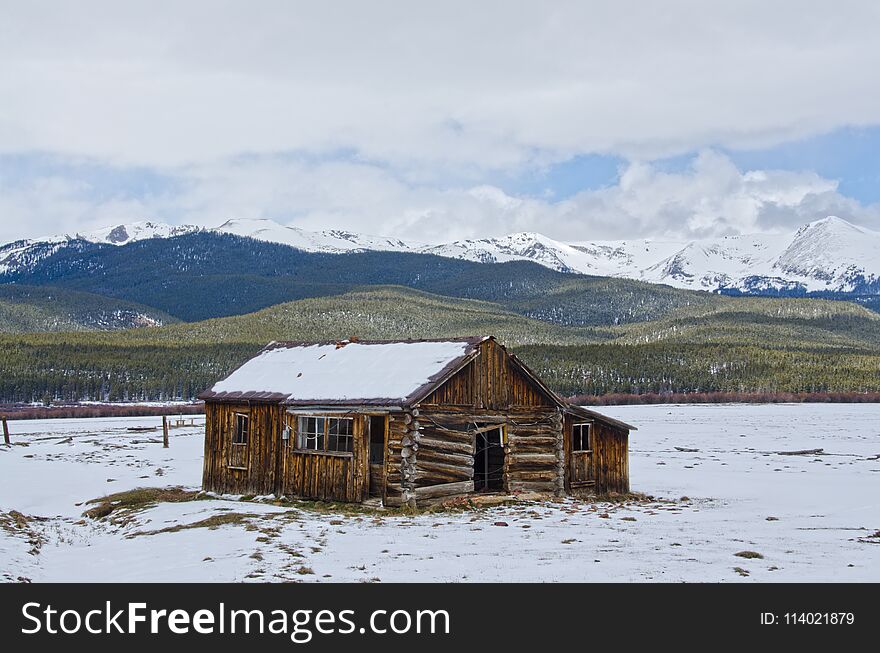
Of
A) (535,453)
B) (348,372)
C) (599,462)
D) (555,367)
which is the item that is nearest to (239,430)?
(348,372)

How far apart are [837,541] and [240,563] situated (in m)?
12.4

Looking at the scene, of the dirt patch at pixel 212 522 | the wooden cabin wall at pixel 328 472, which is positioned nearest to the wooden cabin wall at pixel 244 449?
the wooden cabin wall at pixel 328 472

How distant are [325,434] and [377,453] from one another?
1.67 meters

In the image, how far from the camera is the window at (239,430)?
30641 millimetres

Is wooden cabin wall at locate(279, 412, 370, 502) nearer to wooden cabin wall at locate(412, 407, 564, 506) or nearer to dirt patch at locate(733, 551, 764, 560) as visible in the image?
wooden cabin wall at locate(412, 407, 564, 506)

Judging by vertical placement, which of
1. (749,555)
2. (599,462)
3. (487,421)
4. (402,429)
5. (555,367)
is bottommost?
(749,555)

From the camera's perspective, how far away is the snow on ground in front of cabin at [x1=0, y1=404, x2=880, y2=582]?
55.2 ft

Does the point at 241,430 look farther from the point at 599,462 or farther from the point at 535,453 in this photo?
the point at 599,462

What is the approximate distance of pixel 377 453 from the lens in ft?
93.8

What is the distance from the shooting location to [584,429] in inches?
1265

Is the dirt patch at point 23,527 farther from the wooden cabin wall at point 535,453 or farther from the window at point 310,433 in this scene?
the wooden cabin wall at point 535,453
